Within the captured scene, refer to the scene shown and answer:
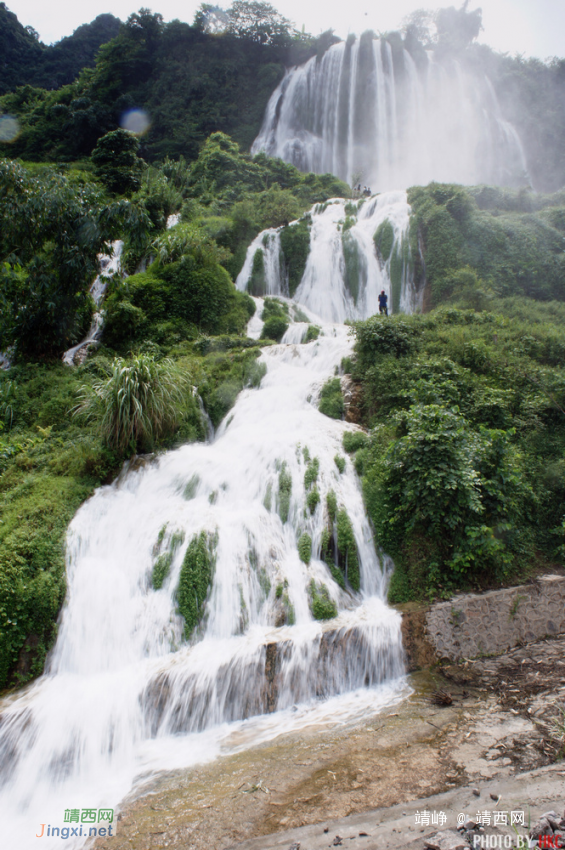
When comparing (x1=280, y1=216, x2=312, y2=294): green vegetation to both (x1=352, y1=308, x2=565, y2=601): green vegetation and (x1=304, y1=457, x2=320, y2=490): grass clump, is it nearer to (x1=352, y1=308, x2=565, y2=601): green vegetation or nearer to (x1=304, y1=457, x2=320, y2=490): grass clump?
(x1=352, y1=308, x2=565, y2=601): green vegetation

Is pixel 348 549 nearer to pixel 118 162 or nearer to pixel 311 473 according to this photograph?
pixel 311 473

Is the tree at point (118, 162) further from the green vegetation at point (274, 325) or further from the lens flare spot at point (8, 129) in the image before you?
the green vegetation at point (274, 325)

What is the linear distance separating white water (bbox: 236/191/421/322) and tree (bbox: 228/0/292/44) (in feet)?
103

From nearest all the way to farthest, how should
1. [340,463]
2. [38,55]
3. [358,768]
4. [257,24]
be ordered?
1. [358,768]
2. [340,463]
3. [257,24]
4. [38,55]

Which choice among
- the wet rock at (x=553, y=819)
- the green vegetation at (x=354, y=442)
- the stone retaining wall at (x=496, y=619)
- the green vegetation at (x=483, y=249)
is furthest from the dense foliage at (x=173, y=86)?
the wet rock at (x=553, y=819)

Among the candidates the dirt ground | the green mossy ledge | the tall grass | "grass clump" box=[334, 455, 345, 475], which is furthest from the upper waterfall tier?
the dirt ground

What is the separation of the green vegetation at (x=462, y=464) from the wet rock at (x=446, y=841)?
11.8 ft

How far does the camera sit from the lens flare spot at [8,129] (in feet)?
108

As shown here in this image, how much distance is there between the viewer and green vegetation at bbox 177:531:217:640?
20.2 ft

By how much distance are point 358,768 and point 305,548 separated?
322 cm

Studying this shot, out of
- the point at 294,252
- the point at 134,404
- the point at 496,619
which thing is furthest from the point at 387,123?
the point at 496,619

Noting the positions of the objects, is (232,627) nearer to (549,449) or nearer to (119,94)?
(549,449)

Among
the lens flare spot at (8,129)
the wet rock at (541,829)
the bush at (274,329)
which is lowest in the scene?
the wet rock at (541,829)

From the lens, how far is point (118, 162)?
26859mm
